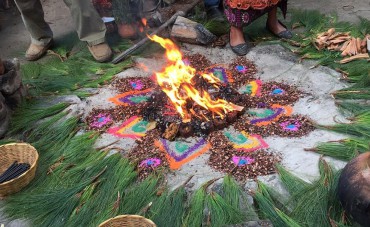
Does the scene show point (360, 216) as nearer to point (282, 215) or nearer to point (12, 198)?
point (282, 215)

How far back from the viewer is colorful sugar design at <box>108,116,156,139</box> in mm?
3210

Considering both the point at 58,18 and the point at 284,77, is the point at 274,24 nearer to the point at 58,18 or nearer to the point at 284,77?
the point at 284,77

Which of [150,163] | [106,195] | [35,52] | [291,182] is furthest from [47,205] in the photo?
[35,52]

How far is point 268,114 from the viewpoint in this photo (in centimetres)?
328

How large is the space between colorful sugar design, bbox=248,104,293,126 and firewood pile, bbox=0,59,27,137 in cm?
200

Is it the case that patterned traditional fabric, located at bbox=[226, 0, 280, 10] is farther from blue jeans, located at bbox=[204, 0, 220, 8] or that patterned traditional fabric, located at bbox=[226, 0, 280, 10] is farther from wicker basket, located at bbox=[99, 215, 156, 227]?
wicker basket, located at bbox=[99, 215, 156, 227]

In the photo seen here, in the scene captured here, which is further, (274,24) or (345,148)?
(274,24)

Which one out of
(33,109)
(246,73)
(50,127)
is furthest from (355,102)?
(33,109)

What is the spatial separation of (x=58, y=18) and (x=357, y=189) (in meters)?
4.90

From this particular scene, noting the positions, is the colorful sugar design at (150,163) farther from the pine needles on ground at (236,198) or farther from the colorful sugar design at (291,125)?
the colorful sugar design at (291,125)

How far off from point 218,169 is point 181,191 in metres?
0.33

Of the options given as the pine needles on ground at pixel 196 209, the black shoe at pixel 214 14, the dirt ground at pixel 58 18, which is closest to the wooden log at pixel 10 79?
the dirt ground at pixel 58 18

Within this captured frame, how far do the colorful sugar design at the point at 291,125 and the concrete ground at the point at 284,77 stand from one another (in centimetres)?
12

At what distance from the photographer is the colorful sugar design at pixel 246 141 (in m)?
2.94
